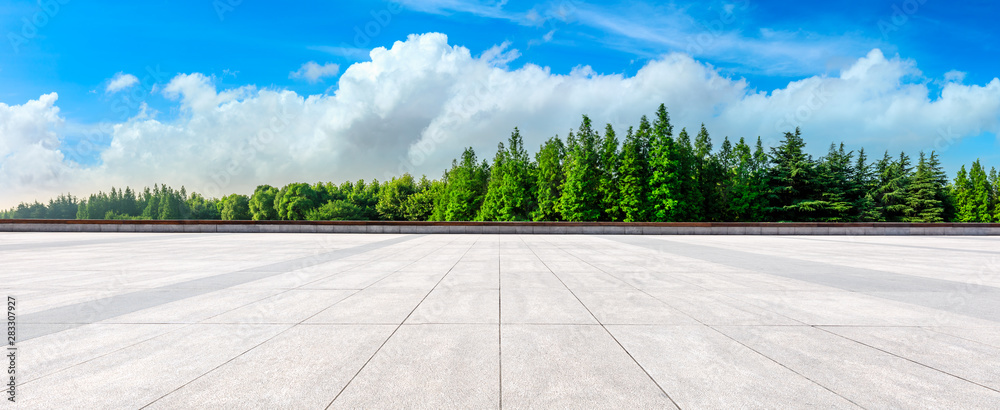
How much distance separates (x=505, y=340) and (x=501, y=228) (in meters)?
19.3

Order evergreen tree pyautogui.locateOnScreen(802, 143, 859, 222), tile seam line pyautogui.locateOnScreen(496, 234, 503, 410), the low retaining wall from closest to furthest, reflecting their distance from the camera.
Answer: tile seam line pyautogui.locateOnScreen(496, 234, 503, 410) → the low retaining wall → evergreen tree pyautogui.locateOnScreen(802, 143, 859, 222)

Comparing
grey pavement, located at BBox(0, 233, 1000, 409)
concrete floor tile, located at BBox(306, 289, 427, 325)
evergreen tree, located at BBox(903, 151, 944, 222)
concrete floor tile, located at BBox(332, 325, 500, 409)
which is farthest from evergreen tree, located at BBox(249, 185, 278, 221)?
evergreen tree, located at BBox(903, 151, 944, 222)

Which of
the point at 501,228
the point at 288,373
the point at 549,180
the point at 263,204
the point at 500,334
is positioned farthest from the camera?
the point at 263,204

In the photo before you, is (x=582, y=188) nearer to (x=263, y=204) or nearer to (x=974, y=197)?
(x=974, y=197)

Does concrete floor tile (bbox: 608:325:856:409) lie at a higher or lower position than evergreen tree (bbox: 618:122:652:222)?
lower

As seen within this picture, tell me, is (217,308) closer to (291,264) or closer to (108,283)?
(108,283)

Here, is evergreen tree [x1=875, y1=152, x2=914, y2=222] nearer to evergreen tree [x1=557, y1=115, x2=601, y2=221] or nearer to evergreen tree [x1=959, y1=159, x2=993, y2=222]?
evergreen tree [x1=959, y1=159, x2=993, y2=222]

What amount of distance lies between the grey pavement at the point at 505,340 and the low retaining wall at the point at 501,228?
14.9 m

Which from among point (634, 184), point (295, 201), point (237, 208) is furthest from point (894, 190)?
point (237, 208)

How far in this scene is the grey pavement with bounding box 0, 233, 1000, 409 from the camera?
9.67 feet

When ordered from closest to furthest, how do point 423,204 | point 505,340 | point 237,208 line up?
point 505,340 → point 423,204 → point 237,208

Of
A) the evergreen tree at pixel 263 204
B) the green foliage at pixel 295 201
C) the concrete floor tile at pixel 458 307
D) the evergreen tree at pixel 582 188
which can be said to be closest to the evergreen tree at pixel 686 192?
the evergreen tree at pixel 582 188

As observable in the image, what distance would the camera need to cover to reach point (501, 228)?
23391 millimetres

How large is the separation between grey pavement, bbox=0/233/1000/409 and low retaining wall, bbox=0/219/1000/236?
14.9 metres
